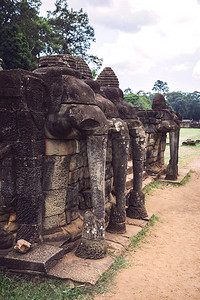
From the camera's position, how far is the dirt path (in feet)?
11.4

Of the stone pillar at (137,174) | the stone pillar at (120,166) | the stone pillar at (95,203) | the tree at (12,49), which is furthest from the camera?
the tree at (12,49)

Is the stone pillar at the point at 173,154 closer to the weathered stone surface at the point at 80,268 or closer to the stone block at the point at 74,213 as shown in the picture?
the stone block at the point at 74,213

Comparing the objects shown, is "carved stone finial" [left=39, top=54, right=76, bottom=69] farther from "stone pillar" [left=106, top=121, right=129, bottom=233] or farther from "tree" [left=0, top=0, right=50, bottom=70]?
"tree" [left=0, top=0, right=50, bottom=70]

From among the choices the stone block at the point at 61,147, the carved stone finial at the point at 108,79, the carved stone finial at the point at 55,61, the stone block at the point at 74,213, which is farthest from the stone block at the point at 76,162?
the carved stone finial at the point at 108,79

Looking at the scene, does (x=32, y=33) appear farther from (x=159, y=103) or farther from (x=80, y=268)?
(x=80, y=268)

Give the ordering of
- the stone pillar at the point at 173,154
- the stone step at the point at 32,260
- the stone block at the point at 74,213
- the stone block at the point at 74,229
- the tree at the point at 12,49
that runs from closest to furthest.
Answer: the stone step at the point at 32,260, the stone block at the point at 74,229, the stone block at the point at 74,213, the stone pillar at the point at 173,154, the tree at the point at 12,49

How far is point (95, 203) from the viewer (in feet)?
12.4

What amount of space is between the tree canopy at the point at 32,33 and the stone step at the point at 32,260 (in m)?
15.0

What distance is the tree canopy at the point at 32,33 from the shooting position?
55.2 ft

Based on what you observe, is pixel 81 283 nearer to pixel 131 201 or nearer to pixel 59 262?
pixel 59 262

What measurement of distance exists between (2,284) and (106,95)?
3.69 meters

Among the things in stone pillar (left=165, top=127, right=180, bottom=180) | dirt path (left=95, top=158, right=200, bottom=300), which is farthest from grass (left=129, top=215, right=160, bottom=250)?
stone pillar (left=165, top=127, right=180, bottom=180)

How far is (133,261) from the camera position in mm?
4289

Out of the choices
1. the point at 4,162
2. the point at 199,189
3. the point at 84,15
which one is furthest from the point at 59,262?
the point at 84,15
